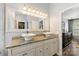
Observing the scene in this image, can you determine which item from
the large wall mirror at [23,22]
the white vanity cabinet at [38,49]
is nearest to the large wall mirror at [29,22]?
the large wall mirror at [23,22]

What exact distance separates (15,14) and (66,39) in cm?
84

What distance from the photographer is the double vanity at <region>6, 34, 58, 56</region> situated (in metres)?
1.56

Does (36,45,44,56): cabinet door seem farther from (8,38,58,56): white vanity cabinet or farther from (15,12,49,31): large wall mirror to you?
(15,12,49,31): large wall mirror

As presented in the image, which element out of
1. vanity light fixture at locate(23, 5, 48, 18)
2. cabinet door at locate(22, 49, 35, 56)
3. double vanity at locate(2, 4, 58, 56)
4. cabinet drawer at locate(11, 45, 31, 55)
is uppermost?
vanity light fixture at locate(23, 5, 48, 18)

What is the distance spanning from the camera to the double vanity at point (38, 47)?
156cm

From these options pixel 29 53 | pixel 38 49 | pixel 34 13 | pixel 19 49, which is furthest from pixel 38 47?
pixel 34 13

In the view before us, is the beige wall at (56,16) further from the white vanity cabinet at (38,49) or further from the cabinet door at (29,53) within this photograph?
the cabinet door at (29,53)

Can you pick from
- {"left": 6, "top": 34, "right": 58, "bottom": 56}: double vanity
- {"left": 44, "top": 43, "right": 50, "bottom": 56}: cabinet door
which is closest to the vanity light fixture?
{"left": 6, "top": 34, "right": 58, "bottom": 56}: double vanity

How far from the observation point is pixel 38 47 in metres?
1.65

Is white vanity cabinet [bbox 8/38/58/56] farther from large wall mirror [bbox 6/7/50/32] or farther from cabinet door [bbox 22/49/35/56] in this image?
large wall mirror [bbox 6/7/50/32]

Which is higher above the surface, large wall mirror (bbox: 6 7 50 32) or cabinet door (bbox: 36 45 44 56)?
large wall mirror (bbox: 6 7 50 32)

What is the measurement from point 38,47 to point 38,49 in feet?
0.10

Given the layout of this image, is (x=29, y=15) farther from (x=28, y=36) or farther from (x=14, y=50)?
(x=14, y=50)

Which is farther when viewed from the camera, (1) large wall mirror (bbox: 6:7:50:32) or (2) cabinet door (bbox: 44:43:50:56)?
(2) cabinet door (bbox: 44:43:50:56)
